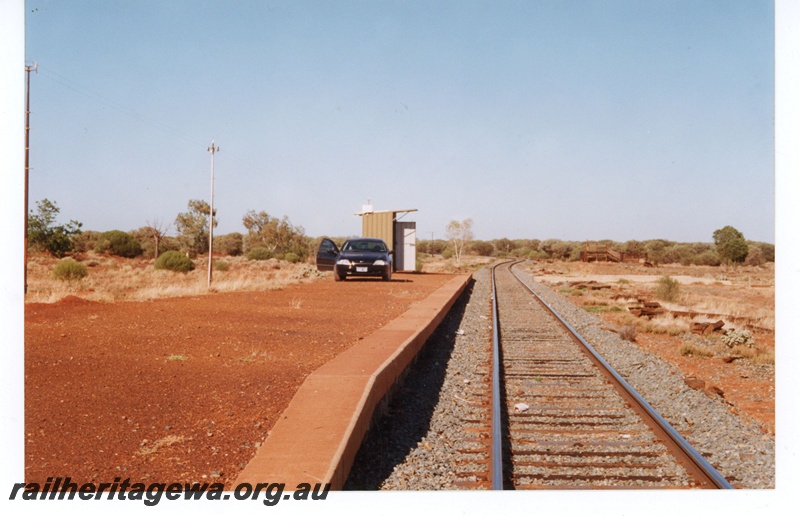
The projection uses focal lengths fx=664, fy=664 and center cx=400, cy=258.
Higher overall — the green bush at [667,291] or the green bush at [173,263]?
the green bush at [173,263]

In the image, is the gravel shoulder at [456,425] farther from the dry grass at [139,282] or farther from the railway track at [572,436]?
the dry grass at [139,282]

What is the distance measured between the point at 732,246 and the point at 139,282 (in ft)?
166

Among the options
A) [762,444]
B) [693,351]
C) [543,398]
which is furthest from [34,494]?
[693,351]

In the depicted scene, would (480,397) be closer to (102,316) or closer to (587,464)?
(587,464)

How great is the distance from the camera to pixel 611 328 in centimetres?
1348

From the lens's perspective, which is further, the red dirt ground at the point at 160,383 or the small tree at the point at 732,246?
the small tree at the point at 732,246

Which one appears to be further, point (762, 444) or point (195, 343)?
point (195, 343)

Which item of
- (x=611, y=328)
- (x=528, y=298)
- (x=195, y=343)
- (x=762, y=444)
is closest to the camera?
(x=762, y=444)

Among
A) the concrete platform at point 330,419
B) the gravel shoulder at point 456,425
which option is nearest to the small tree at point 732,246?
the gravel shoulder at point 456,425

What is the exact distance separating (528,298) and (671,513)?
56.7ft

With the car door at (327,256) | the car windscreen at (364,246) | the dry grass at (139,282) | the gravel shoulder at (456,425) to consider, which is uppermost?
the car windscreen at (364,246)

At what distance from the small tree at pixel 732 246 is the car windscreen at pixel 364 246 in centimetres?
4506

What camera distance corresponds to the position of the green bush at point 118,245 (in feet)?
165

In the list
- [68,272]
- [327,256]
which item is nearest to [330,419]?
[327,256]
